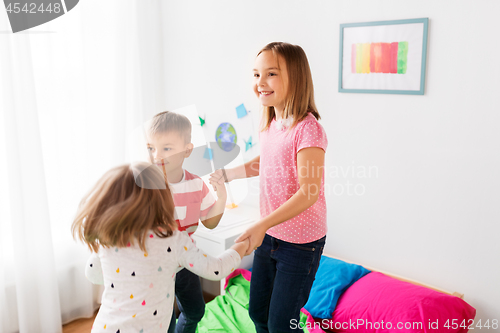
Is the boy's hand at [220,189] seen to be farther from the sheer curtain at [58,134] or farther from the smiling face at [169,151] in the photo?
the sheer curtain at [58,134]

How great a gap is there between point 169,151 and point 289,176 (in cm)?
39

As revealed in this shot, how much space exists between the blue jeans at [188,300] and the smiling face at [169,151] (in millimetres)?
412

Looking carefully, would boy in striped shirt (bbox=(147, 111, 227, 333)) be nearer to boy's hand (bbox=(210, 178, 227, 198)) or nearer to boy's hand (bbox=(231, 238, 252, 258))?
boy's hand (bbox=(210, 178, 227, 198))

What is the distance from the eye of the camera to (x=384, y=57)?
2.02 m

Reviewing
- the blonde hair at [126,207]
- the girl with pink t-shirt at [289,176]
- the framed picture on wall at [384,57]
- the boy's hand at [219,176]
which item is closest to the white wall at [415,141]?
the framed picture on wall at [384,57]

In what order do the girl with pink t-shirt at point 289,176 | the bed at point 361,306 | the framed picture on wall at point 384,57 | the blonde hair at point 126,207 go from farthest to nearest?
the framed picture on wall at point 384,57 → the bed at point 361,306 → the girl with pink t-shirt at point 289,176 → the blonde hair at point 126,207

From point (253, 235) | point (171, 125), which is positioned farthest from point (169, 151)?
point (253, 235)

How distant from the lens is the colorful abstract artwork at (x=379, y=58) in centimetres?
198

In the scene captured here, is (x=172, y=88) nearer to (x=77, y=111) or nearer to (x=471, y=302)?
(x=77, y=111)

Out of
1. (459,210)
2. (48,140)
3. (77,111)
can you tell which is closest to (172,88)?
(77,111)

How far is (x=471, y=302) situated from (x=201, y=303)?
1.26m

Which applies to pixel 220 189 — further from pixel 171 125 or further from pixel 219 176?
pixel 171 125

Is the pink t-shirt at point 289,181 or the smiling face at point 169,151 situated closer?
the smiling face at point 169,151

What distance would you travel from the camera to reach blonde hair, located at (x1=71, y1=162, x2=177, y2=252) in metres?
1.07
